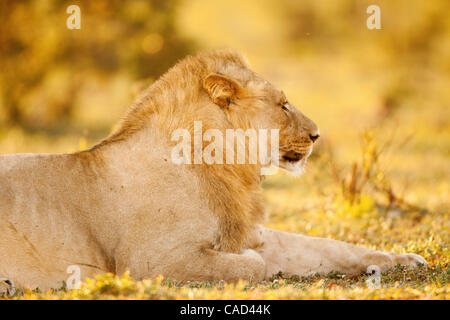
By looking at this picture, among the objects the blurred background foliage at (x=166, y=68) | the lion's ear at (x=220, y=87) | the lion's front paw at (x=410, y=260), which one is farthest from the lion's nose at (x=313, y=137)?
the blurred background foliage at (x=166, y=68)

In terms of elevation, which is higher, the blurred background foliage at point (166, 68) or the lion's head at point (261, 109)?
the blurred background foliage at point (166, 68)

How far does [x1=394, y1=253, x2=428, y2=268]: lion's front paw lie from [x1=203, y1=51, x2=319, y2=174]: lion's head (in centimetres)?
94

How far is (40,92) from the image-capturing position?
1741 cm

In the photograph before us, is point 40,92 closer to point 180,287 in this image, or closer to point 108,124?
point 108,124

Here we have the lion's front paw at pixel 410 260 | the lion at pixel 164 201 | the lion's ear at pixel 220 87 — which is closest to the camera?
the lion at pixel 164 201

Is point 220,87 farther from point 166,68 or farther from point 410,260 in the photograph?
point 166,68

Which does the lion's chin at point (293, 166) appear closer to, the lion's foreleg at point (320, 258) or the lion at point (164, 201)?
the lion at point (164, 201)

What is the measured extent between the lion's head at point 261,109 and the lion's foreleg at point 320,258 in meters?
0.56

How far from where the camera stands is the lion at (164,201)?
414cm

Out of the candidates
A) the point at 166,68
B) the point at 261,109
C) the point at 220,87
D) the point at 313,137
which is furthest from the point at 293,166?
the point at 166,68
